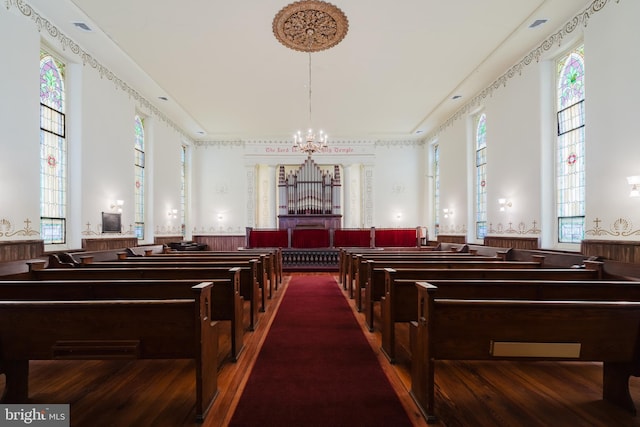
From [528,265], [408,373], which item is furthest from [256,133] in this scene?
[408,373]

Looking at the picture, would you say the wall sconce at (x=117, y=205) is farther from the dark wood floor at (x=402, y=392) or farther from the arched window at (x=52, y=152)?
the dark wood floor at (x=402, y=392)

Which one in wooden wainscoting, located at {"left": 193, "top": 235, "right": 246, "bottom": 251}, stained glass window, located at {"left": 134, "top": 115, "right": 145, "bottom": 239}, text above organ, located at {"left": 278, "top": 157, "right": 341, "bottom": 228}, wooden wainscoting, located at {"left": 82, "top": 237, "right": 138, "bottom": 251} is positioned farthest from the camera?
wooden wainscoting, located at {"left": 193, "top": 235, "right": 246, "bottom": 251}

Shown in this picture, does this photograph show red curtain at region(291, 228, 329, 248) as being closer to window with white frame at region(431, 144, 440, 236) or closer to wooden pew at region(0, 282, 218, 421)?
window with white frame at region(431, 144, 440, 236)

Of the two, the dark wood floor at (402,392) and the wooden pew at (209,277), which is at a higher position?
the wooden pew at (209,277)

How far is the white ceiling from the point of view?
5652 mm

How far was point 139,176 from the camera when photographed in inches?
380

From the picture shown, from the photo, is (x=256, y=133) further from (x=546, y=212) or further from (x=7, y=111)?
(x=546, y=212)

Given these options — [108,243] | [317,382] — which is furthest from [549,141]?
[108,243]

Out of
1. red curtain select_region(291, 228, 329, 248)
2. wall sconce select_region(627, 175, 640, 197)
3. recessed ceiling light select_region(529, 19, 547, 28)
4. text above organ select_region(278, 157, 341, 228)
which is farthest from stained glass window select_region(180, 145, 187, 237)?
wall sconce select_region(627, 175, 640, 197)

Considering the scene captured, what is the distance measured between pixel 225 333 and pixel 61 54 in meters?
6.02

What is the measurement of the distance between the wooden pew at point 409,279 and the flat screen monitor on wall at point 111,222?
20.5ft

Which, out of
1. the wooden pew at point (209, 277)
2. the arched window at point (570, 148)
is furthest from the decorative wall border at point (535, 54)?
the wooden pew at point (209, 277)

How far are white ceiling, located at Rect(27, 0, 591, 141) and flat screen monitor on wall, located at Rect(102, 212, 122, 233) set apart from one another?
3237 millimetres

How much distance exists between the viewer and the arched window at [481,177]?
30.4 feet
